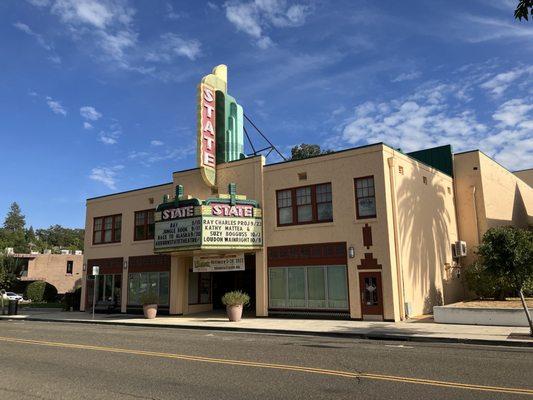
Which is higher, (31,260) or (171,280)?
(31,260)

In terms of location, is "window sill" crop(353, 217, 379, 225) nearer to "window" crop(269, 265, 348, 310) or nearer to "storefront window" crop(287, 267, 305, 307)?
"window" crop(269, 265, 348, 310)

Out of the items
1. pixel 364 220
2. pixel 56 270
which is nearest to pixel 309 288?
pixel 364 220

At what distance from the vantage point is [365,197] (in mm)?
21516

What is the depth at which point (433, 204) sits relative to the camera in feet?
80.7

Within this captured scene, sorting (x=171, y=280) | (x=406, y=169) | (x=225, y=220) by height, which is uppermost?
(x=406, y=169)

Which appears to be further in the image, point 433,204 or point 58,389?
point 433,204

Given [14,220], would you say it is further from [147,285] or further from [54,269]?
[147,285]

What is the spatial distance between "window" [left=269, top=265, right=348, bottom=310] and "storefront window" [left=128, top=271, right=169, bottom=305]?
712 centimetres

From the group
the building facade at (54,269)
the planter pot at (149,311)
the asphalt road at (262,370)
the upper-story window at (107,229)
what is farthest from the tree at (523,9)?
the building facade at (54,269)

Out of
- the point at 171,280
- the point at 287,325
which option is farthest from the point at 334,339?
the point at 171,280

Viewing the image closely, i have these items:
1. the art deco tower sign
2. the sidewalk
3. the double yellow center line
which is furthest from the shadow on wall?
the double yellow center line

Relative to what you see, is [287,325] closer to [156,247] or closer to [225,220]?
[225,220]

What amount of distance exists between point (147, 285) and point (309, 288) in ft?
35.3

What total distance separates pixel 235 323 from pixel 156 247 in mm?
6475
